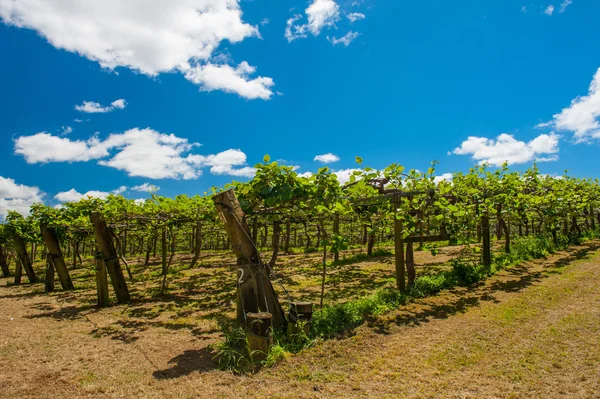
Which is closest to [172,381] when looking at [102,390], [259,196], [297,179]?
[102,390]

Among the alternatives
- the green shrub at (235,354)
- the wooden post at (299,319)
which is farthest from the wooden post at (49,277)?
the wooden post at (299,319)

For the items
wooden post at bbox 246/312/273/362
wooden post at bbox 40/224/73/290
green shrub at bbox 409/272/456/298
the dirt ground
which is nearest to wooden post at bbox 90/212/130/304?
the dirt ground

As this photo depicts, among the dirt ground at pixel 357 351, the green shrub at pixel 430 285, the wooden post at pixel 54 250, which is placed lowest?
the dirt ground at pixel 357 351

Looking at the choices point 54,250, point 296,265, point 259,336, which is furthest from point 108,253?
point 296,265

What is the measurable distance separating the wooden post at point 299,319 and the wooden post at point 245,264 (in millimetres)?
412

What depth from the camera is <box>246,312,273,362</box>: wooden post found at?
15.1ft

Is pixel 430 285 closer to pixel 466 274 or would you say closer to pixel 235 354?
pixel 466 274

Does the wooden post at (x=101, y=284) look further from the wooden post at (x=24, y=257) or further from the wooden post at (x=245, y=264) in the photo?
the wooden post at (x=24, y=257)

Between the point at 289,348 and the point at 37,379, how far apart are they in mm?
3620

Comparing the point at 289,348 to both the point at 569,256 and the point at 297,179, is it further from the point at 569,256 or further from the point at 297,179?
the point at 569,256

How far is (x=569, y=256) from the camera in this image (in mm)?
12578

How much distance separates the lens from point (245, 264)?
219 inches

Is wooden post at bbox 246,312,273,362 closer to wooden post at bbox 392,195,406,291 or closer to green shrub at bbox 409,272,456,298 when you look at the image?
wooden post at bbox 392,195,406,291

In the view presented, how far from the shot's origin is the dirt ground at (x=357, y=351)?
3.86m
